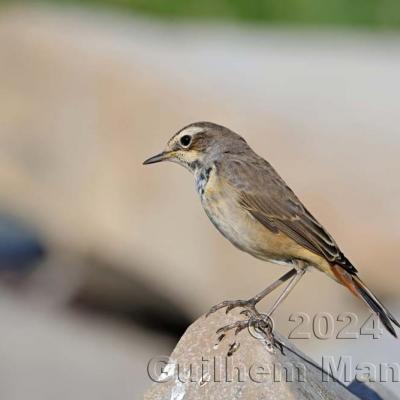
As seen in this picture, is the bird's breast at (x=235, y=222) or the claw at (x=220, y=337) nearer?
the claw at (x=220, y=337)

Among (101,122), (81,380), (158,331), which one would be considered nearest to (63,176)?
(101,122)

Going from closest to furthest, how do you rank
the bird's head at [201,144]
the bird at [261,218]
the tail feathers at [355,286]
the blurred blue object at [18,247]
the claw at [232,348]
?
1. the claw at [232,348]
2. the tail feathers at [355,286]
3. the bird at [261,218]
4. the bird's head at [201,144]
5. the blurred blue object at [18,247]

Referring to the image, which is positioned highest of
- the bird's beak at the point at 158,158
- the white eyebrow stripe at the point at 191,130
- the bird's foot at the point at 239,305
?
the white eyebrow stripe at the point at 191,130

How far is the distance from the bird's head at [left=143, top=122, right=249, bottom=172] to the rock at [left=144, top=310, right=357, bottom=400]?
61.4 inches

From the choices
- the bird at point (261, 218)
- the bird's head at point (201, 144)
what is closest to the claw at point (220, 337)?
the bird at point (261, 218)

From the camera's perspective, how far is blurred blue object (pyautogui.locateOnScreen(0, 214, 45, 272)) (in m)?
14.0

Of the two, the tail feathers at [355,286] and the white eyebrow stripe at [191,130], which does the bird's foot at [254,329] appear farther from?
the white eyebrow stripe at [191,130]

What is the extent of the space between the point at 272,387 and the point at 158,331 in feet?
20.3

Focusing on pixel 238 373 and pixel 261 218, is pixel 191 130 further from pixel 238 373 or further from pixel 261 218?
pixel 238 373

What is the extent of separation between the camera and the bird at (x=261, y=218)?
8.06 metres

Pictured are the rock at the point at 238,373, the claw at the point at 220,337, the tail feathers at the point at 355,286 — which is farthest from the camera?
the tail feathers at the point at 355,286

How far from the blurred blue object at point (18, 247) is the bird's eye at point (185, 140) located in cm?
556

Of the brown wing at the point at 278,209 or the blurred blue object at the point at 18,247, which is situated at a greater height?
the blurred blue object at the point at 18,247

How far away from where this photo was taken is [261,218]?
822 centimetres
